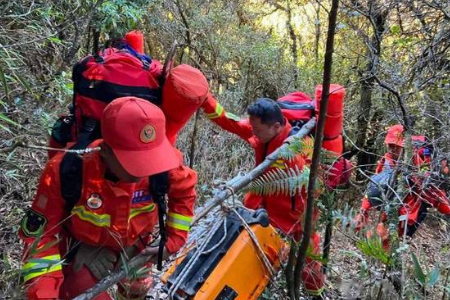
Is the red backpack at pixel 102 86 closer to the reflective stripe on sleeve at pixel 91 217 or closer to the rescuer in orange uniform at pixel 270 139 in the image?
the reflective stripe on sleeve at pixel 91 217

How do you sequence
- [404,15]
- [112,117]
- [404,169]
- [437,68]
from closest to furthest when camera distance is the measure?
[112,117]
[404,169]
[437,68]
[404,15]

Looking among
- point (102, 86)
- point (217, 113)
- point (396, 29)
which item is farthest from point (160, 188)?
point (396, 29)

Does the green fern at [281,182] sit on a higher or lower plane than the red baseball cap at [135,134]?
lower

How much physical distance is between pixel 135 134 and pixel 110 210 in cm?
44

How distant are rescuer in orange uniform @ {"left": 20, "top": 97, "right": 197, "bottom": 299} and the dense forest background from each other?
22 cm

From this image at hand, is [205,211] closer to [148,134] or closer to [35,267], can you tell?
[148,134]

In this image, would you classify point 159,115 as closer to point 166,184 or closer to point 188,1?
point 166,184

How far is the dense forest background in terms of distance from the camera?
2.43m

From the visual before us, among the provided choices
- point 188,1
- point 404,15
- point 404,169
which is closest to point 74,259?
point 404,169

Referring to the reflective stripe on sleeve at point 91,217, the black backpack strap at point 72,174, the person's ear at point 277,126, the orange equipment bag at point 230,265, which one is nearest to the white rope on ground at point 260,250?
the orange equipment bag at point 230,265

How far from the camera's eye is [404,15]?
333 centimetres

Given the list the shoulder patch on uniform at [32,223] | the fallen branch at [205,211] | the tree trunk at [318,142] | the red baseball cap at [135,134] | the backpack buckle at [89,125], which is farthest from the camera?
the backpack buckle at [89,125]

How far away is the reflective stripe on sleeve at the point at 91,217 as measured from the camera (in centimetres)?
217

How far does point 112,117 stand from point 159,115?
205 millimetres
